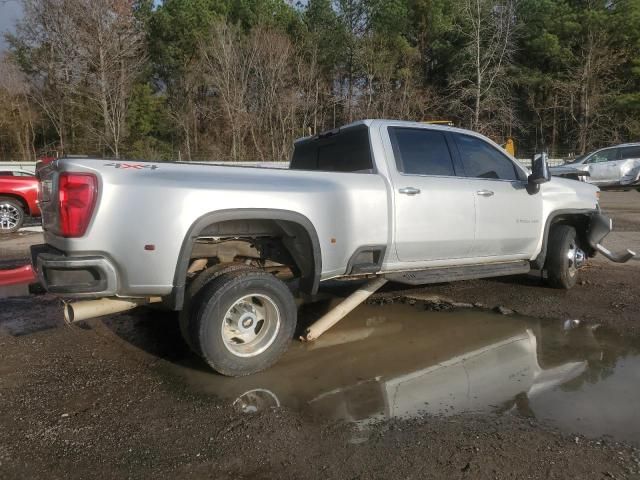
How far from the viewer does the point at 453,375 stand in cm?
427

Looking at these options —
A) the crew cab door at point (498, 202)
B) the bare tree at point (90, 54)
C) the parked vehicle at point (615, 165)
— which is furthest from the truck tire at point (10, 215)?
the bare tree at point (90, 54)

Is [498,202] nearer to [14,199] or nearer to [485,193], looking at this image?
[485,193]

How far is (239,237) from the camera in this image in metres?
4.42

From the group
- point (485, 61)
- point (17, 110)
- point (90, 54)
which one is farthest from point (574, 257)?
point (17, 110)

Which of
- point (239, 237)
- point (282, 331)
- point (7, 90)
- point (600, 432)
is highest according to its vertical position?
point (7, 90)

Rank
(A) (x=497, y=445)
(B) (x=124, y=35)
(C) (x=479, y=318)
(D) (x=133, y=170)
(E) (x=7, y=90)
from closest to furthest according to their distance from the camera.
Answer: (A) (x=497, y=445), (D) (x=133, y=170), (C) (x=479, y=318), (B) (x=124, y=35), (E) (x=7, y=90)

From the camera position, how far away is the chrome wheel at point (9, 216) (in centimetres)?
1239

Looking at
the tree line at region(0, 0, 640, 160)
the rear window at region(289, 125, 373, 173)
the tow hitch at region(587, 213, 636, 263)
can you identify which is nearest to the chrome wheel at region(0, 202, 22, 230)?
the rear window at region(289, 125, 373, 173)

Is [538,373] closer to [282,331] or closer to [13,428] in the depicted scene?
[282,331]

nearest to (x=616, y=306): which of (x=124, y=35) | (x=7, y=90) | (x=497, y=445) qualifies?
(x=497, y=445)

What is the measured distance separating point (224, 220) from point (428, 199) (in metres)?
2.04

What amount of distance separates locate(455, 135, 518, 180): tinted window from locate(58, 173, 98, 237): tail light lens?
3.66 metres

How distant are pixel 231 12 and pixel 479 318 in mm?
39674

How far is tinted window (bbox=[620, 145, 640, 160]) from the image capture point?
19.8 m
